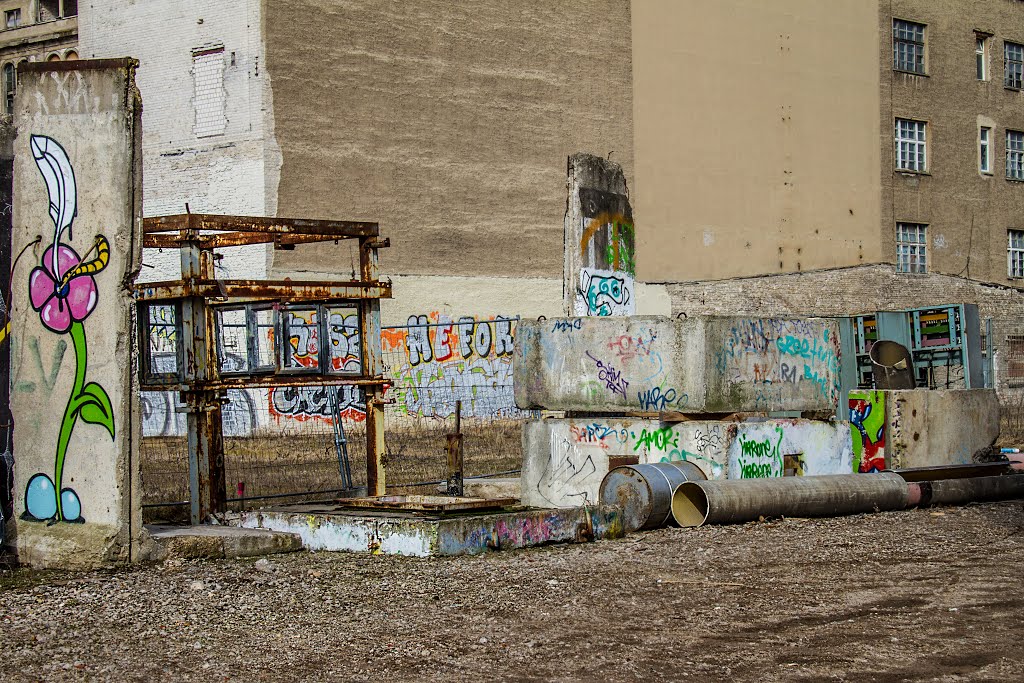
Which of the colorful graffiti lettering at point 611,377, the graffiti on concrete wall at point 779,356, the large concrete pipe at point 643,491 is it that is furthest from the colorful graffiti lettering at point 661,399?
the large concrete pipe at point 643,491

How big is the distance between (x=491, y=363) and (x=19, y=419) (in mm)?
19333

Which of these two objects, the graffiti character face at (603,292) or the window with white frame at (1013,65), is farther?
the window with white frame at (1013,65)

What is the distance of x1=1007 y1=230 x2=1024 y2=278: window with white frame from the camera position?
4151 centimetres

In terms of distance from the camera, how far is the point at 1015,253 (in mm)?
41781

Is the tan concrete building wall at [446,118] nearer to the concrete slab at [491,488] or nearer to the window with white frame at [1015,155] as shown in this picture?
the concrete slab at [491,488]

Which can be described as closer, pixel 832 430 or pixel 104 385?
pixel 104 385

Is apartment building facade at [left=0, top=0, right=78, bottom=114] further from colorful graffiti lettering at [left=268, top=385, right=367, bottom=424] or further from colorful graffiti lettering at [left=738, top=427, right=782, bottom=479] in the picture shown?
colorful graffiti lettering at [left=738, top=427, right=782, bottom=479]

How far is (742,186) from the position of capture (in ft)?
120

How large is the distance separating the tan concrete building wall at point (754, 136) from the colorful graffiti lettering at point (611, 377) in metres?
23.0

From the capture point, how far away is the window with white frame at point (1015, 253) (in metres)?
41.5

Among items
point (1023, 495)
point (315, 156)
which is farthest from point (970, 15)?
point (1023, 495)

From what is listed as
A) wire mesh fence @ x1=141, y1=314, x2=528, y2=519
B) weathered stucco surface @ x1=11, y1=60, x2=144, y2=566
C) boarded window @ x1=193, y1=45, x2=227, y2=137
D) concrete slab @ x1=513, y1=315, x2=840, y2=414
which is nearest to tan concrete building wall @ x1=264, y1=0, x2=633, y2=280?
boarded window @ x1=193, y1=45, x2=227, y2=137

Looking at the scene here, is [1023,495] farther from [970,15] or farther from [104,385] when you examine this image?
[970,15]

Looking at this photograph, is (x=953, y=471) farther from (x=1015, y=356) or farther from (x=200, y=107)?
(x=1015, y=356)
